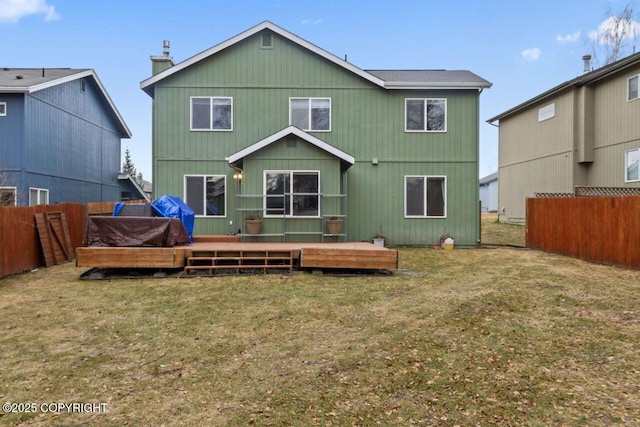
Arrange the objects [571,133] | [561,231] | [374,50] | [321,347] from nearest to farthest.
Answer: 1. [321,347]
2. [561,231]
3. [571,133]
4. [374,50]

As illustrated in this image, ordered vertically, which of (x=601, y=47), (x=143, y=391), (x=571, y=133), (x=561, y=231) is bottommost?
(x=143, y=391)

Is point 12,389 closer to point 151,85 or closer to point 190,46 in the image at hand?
point 151,85

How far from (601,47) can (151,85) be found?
82.9 feet

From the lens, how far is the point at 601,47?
71.9ft

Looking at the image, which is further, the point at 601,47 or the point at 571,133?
the point at 601,47

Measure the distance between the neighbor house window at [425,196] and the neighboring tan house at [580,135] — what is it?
6.99m

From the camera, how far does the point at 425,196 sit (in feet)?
41.0

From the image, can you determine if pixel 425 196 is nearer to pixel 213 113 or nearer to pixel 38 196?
pixel 213 113

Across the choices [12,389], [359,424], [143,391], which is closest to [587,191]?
[359,424]

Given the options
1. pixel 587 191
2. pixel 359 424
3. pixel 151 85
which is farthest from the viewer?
pixel 587 191

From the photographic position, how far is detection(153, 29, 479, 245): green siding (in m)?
12.2

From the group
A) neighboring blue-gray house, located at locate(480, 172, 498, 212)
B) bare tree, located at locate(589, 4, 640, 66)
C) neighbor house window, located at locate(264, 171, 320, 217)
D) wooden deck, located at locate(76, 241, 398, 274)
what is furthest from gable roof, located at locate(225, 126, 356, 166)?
neighboring blue-gray house, located at locate(480, 172, 498, 212)

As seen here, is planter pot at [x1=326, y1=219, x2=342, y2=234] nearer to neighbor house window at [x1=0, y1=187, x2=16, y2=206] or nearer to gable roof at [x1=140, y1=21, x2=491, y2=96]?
gable roof at [x1=140, y1=21, x2=491, y2=96]

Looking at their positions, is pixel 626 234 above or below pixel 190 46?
below
